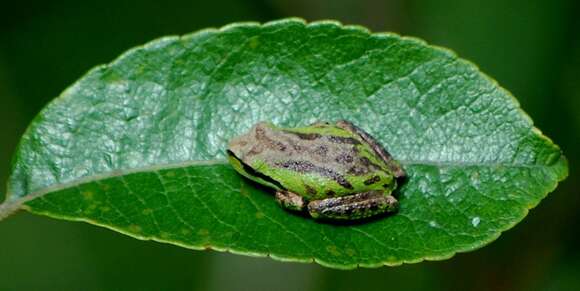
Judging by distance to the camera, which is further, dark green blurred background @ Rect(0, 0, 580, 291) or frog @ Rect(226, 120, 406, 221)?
dark green blurred background @ Rect(0, 0, 580, 291)

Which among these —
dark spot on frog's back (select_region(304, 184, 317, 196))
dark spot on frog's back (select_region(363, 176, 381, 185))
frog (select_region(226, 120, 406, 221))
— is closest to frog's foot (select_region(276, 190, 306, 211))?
frog (select_region(226, 120, 406, 221))

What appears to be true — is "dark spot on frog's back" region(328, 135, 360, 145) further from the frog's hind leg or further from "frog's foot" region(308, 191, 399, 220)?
"frog's foot" region(308, 191, 399, 220)

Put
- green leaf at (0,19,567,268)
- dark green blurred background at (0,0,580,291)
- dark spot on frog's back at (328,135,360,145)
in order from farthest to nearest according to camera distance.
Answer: dark green blurred background at (0,0,580,291) → dark spot on frog's back at (328,135,360,145) → green leaf at (0,19,567,268)

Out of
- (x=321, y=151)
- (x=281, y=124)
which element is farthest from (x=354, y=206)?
(x=281, y=124)

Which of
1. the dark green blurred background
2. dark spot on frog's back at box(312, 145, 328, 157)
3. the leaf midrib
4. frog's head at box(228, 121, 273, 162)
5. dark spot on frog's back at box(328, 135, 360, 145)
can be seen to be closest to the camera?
the leaf midrib

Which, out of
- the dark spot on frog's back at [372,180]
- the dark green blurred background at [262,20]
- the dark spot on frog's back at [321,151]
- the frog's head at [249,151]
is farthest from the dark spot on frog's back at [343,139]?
the dark green blurred background at [262,20]

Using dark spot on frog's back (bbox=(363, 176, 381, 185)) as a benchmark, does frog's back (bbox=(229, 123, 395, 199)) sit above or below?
above

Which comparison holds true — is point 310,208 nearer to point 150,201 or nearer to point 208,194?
point 208,194
